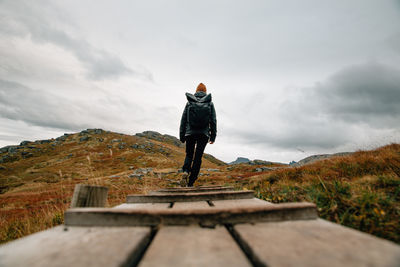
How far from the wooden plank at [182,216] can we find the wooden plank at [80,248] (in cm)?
5

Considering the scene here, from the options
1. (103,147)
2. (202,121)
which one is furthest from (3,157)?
(202,121)

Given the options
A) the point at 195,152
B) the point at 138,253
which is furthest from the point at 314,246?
the point at 195,152

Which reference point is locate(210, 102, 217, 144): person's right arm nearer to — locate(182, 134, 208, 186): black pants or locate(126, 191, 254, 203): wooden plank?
locate(182, 134, 208, 186): black pants

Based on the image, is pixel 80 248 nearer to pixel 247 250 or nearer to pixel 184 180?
pixel 247 250

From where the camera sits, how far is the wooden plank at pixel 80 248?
0.77m

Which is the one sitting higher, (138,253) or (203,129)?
(203,129)

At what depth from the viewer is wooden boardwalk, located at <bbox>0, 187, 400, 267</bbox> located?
765 mm

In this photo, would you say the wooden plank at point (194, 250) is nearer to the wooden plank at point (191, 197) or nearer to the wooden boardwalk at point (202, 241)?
the wooden boardwalk at point (202, 241)

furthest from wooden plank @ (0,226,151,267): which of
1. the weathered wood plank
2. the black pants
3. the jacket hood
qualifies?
the jacket hood

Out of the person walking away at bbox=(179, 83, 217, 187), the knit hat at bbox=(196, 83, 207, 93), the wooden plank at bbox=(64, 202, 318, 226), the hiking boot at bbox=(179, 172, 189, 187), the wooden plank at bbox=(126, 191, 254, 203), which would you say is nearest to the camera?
the wooden plank at bbox=(64, 202, 318, 226)

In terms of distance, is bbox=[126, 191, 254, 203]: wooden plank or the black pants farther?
the black pants

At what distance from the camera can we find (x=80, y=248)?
2.91 ft

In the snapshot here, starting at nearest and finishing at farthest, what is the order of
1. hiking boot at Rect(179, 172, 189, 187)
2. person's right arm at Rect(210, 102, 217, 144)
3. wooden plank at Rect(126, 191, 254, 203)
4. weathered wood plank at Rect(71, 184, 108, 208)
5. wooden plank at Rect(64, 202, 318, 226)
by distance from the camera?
wooden plank at Rect(64, 202, 318, 226)
weathered wood plank at Rect(71, 184, 108, 208)
wooden plank at Rect(126, 191, 254, 203)
hiking boot at Rect(179, 172, 189, 187)
person's right arm at Rect(210, 102, 217, 144)

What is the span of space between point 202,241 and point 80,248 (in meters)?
0.64
